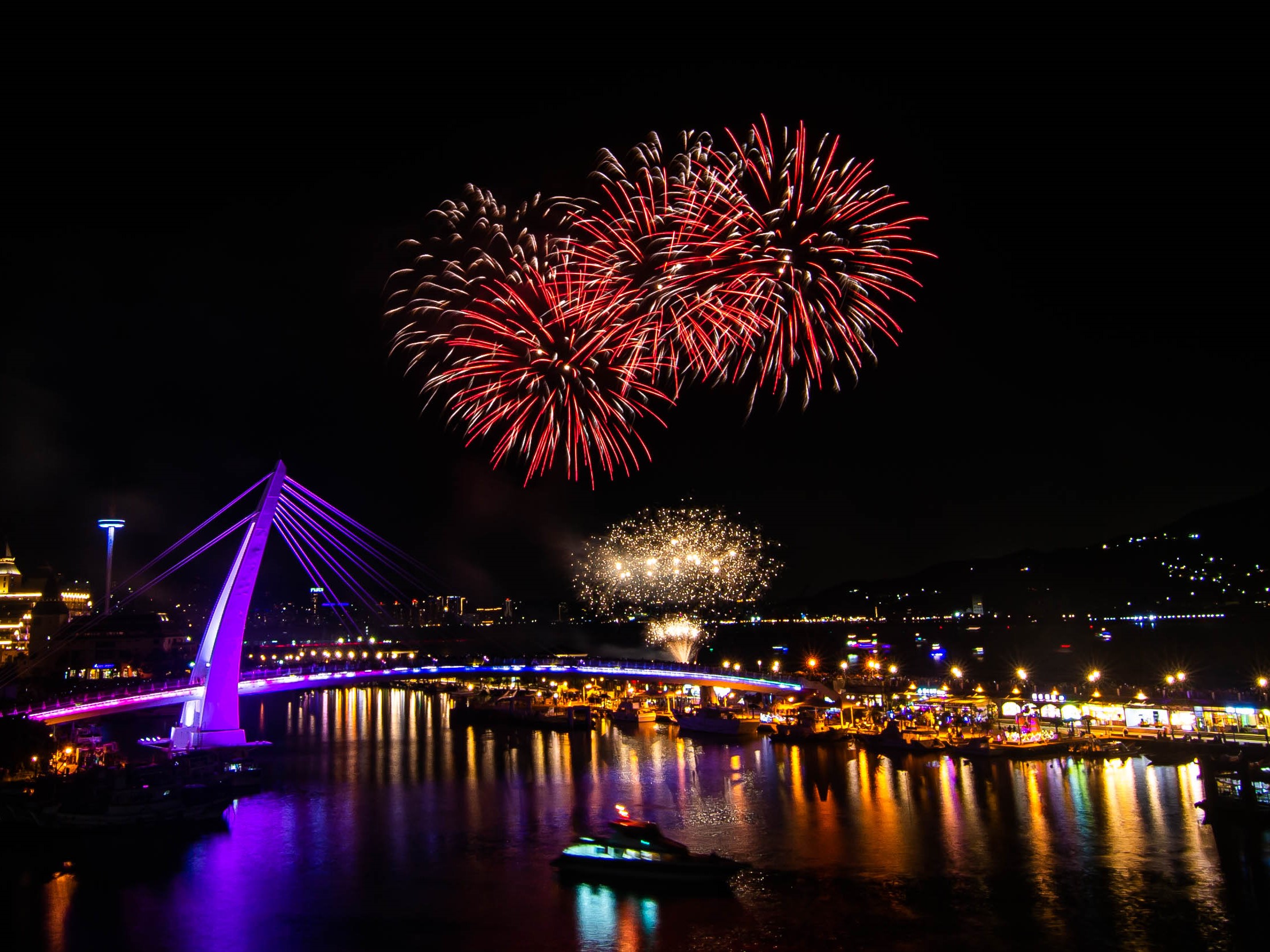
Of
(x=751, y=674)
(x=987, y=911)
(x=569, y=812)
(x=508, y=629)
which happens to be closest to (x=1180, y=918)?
(x=987, y=911)

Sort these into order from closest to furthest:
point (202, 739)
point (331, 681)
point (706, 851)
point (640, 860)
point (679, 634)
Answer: point (640, 860) → point (706, 851) → point (202, 739) → point (331, 681) → point (679, 634)

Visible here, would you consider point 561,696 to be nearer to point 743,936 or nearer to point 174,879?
point 174,879

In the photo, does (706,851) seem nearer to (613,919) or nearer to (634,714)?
(613,919)

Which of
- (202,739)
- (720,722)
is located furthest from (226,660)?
(720,722)

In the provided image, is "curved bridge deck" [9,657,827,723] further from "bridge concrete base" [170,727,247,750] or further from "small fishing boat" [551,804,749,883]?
"small fishing boat" [551,804,749,883]

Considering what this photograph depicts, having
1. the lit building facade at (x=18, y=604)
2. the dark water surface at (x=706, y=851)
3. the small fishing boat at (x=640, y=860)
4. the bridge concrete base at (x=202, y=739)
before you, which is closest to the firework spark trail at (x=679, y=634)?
the dark water surface at (x=706, y=851)

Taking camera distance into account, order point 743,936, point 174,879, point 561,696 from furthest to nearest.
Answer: point 561,696, point 174,879, point 743,936
